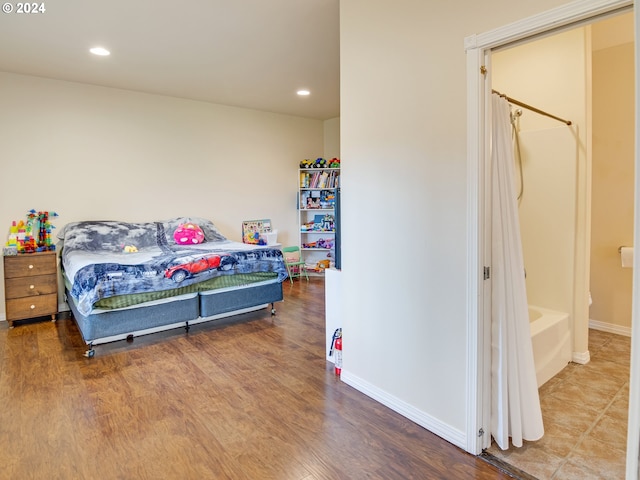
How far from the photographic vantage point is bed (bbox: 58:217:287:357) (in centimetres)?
324

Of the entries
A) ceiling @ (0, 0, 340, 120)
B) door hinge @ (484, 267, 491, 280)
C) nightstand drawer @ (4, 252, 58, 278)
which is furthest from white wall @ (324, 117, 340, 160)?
door hinge @ (484, 267, 491, 280)

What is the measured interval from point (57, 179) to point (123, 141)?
901 mm

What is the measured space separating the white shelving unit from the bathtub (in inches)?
154

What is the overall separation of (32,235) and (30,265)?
0.53m

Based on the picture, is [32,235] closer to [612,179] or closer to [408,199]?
[408,199]

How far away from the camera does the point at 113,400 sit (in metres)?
2.49

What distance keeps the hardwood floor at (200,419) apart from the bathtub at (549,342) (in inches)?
42.7

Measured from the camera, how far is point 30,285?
3.99 metres

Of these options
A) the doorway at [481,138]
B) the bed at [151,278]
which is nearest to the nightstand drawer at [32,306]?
the bed at [151,278]

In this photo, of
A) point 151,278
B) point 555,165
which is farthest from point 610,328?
point 151,278

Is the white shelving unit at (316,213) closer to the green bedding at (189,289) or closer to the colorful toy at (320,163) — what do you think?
the colorful toy at (320,163)

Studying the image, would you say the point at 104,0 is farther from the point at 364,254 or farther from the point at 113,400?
the point at 113,400

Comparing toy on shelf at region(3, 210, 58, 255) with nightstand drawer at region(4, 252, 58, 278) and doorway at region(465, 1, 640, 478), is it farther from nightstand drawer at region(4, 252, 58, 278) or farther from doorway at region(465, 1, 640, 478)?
doorway at region(465, 1, 640, 478)

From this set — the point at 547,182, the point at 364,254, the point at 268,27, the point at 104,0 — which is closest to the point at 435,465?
the point at 364,254
